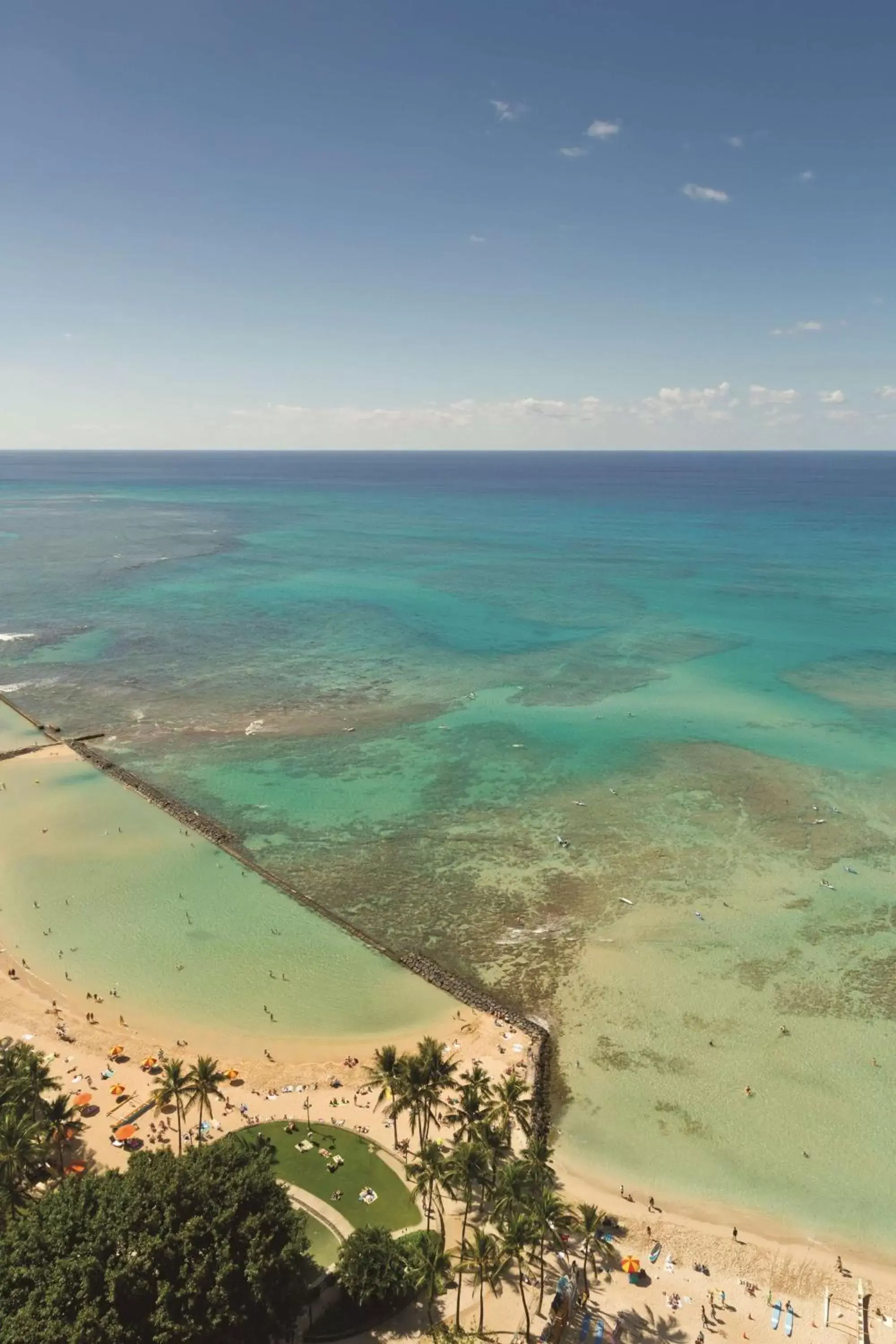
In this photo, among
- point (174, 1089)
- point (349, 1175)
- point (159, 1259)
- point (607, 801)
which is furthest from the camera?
point (607, 801)

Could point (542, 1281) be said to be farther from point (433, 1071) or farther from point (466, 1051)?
point (466, 1051)

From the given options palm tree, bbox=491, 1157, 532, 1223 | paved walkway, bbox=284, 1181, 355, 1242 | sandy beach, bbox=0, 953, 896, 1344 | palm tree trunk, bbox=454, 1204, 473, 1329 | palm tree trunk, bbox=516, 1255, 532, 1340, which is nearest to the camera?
palm tree trunk, bbox=516, 1255, 532, 1340

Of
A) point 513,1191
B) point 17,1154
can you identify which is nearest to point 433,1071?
point 513,1191

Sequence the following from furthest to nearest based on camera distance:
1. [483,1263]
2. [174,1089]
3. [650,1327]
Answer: [174,1089]
[650,1327]
[483,1263]

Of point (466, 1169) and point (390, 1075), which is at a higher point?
point (390, 1075)

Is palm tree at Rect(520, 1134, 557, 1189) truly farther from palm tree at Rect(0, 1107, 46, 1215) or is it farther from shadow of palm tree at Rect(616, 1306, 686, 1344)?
palm tree at Rect(0, 1107, 46, 1215)

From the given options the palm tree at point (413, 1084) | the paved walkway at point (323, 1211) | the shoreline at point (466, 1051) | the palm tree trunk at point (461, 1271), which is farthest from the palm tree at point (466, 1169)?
the shoreline at point (466, 1051)

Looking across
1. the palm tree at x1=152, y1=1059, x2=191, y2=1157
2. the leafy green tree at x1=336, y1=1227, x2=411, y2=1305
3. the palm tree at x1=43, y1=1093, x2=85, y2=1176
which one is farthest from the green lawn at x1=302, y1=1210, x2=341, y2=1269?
the palm tree at x1=43, y1=1093, x2=85, y2=1176
